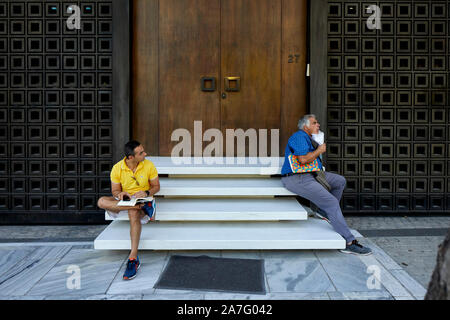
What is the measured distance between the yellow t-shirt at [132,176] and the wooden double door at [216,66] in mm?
1955

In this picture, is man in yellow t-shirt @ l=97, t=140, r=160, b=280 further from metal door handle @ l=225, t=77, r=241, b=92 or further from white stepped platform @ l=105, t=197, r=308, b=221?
metal door handle @ l=225, t=77, r=241, b=92

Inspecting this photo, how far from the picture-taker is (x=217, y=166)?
18.2ft

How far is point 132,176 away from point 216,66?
9.07 ft

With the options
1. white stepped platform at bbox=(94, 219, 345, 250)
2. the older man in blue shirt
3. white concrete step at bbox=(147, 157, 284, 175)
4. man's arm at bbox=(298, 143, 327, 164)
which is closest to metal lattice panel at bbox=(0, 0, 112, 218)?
white concrete step at bbox=(147, 157, 284, 175)

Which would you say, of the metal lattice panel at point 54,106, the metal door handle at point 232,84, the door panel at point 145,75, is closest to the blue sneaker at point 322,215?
the metal door handle at point 232,84

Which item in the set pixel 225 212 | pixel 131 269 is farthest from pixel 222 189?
pixel 131 269

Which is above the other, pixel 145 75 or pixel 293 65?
pixel 293 65

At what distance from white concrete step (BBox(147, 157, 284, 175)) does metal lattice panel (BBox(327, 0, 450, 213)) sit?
4.38 ft

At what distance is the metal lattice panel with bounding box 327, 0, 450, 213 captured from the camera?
607 cm

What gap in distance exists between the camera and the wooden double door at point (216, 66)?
20.2 feet

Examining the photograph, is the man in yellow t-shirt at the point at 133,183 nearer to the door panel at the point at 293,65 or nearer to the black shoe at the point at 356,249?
the black shoe at the point at 356,249

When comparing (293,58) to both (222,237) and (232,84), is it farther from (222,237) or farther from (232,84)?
(222,237)

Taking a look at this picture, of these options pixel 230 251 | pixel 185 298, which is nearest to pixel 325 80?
pixel 230 251

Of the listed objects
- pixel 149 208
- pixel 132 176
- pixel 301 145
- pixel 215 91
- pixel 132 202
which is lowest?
pixel 149 208
